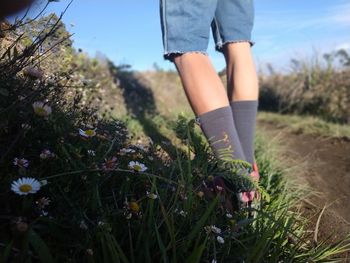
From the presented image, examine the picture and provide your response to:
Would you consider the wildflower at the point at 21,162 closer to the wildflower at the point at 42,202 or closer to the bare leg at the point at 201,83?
the wildflower at the point at 42,202

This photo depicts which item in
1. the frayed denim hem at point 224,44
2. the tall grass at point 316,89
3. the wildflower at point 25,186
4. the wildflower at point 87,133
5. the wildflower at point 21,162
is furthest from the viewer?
the tall grass at point 316,89

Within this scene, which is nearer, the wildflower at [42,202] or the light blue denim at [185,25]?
the wildflower at [42,202]

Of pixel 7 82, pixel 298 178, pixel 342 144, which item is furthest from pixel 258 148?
pixel 7 82

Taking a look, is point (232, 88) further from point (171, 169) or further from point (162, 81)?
point (162, 81)

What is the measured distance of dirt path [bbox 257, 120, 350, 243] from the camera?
1780mm

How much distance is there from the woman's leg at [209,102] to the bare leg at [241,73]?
231 millimetres

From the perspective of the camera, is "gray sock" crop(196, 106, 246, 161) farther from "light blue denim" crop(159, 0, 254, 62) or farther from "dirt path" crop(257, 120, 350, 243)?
"dirt path" crop(257, 120, 350, 243)

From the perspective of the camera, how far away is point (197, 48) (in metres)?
1.85

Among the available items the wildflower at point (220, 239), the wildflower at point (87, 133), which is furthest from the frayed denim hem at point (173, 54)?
the wildflower at point (220, 239)

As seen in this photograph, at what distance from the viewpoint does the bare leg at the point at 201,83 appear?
1.79 m

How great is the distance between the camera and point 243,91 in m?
2.01

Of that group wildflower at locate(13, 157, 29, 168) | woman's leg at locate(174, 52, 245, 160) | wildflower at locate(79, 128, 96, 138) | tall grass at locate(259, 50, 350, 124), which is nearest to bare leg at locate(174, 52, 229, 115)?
woman's leg at locate(174, 52, 245, 160)

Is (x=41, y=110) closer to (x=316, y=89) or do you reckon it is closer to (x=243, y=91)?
(x=243, y=91)

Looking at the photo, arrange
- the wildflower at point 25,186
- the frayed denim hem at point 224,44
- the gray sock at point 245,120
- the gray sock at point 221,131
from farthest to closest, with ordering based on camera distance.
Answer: the frayed denim hem at point 224,44 → the gray sock at point 245,120 → the gray sock at point 221,131 → the wildflower at point 25,186
